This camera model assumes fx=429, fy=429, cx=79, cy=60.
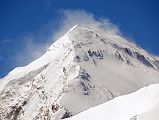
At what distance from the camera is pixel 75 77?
268 ft

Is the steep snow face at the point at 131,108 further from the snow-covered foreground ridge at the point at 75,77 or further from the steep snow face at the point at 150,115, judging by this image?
the snow-covered foreground ridge at the point at 75,77

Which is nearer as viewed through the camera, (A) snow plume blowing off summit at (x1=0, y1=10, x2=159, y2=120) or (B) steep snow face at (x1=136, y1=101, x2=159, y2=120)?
(B) steep snow face at (x1=136, y1=101, x2=159, y2=120)

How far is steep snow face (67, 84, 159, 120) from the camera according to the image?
25.1 meters

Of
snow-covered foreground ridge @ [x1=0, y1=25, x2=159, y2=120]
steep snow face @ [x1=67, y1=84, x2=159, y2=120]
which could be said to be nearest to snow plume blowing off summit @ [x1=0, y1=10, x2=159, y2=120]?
snow-covered foreground ridge @ [x1=0, y1=25, x2=159, y2=120]

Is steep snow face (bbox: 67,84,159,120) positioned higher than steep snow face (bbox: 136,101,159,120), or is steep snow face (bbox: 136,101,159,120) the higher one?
steep snow face (bbox: 67,84,159,120)

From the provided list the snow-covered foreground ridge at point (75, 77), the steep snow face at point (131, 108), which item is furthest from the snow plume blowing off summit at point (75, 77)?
the steep snow face at point (131, 108)

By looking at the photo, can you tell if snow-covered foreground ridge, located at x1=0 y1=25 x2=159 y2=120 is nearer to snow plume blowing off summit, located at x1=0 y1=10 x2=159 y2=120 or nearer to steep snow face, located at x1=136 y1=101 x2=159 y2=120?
snow plume blowing off summit, located at x1=0 y1=10 x2=159 y2=120

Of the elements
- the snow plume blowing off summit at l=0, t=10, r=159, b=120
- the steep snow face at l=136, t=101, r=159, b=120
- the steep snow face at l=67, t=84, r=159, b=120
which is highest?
the snow plume blowing off summit at l=0, t=10, r=159, b=120

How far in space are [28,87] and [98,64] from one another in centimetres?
1822

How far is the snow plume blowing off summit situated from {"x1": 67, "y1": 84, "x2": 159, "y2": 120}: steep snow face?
39.4 meters

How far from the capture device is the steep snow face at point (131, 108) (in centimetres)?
2508

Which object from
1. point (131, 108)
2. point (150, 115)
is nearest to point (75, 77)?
point (131, 108)

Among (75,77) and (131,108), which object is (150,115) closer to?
(131,108)

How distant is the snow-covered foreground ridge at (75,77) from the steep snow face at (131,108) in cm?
3921
